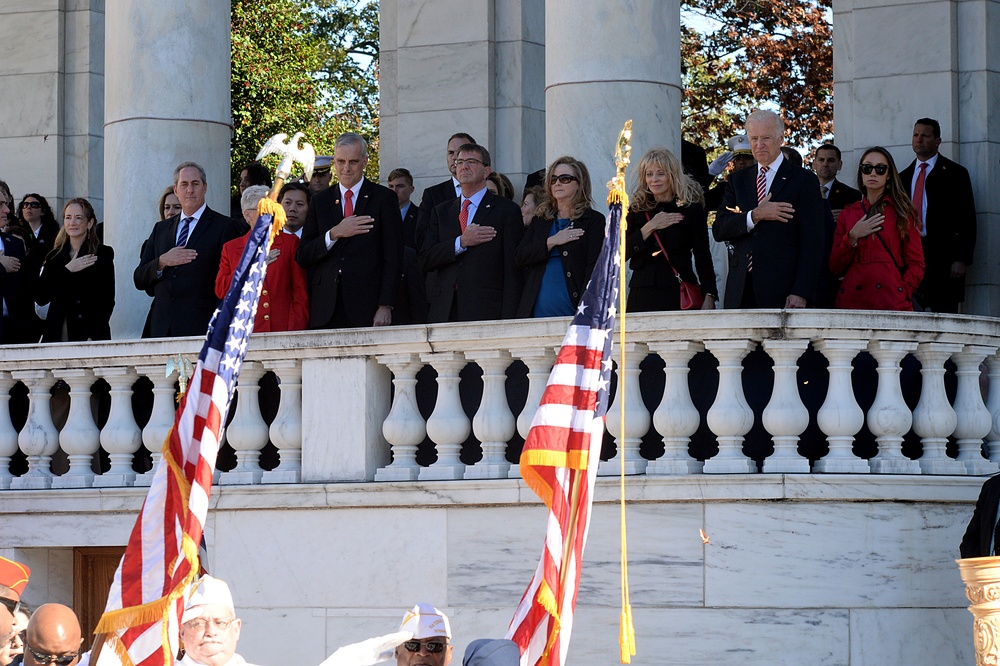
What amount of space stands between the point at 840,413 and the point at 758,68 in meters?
23.1

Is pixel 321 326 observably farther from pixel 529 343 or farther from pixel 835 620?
pixel 835 620

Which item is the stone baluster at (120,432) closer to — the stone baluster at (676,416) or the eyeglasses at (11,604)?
the eyeglasses at (11,604)

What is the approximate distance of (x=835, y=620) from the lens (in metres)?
11.9

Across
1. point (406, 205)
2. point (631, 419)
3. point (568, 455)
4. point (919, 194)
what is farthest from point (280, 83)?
A: point (568, 455)

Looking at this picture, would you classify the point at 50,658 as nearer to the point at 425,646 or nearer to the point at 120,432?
the point at 425,646

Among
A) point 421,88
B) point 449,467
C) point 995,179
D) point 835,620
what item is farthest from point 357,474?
point 421,88

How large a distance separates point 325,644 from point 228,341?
3065mm

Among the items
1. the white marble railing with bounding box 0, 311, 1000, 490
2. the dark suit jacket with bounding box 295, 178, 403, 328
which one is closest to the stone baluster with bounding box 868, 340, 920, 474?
the white marble railing with bounding box 0, 311, 1000, 490

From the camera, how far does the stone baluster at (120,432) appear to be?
14.0 metres

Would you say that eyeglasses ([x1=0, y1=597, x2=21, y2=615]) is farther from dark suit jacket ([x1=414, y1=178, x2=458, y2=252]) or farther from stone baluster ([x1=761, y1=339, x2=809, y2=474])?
dark suit jacket ([x1=414, y1=178, x2=458, y2=252])

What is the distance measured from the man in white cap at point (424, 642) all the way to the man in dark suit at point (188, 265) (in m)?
5.57

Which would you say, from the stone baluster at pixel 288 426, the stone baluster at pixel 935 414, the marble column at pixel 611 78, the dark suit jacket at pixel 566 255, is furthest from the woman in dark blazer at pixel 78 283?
the stone baluster at pixel 935 414

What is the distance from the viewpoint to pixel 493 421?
41.7 feet

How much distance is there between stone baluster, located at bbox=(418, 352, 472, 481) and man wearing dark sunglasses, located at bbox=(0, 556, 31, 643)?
104 inches
